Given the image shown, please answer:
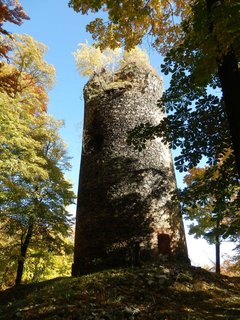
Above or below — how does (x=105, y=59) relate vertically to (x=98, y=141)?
above

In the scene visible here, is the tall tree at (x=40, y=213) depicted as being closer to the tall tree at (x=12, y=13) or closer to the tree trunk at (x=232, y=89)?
the tall tree at (x=12, y=13)

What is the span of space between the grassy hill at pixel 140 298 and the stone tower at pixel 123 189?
927 millimetres

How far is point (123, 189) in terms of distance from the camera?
9.45 meters

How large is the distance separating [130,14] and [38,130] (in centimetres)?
838

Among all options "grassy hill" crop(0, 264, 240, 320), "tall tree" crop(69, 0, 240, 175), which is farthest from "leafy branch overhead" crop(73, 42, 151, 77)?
"grassy hill" crop(0, 264, 240, 320)

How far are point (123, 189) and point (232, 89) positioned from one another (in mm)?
5557

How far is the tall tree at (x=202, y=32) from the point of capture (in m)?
3.80

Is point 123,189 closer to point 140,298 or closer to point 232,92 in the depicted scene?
point 140,298

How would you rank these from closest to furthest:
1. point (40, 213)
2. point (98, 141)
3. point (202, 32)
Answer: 1. point (202, 32)
2. point (98, 141)
3. point (40, 213)

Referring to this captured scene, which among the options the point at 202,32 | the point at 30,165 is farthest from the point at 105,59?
the point at 202,32

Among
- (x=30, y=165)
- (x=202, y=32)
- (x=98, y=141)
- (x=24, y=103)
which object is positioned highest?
(x=24, y=103)

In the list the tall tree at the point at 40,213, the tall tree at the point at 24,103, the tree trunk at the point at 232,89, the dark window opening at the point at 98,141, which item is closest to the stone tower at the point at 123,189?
the dark window opening at the point at 98,141

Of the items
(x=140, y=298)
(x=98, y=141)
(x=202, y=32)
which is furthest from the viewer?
(x=98, y=141)

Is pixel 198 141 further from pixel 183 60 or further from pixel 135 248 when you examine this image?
pixel 135 248
